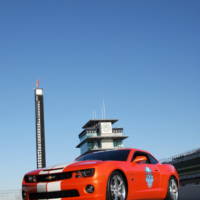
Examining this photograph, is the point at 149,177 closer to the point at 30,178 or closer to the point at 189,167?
the point at 30,178

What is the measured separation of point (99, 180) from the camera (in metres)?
7.20

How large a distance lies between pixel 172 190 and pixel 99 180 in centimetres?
339

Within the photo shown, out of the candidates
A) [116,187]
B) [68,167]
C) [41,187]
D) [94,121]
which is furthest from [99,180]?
[94,121]

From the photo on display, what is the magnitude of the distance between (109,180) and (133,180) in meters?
0.95

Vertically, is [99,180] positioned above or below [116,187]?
above

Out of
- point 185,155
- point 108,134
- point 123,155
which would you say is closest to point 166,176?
point 123,155

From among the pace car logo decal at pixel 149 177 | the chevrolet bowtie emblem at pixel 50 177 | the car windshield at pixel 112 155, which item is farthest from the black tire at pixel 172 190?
the chevrolet bowtie emblem at pixel 50 177

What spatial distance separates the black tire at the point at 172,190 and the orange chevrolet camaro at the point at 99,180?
2.03ft

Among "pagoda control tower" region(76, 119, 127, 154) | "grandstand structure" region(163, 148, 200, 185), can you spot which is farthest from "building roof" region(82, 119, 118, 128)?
Answer: "grandstand structure" region(163, 148, 200, 185)

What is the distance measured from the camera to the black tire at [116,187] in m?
7.35

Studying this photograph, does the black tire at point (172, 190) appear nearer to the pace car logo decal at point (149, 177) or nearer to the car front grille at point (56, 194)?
the pace car logo decal at point (149, 177)

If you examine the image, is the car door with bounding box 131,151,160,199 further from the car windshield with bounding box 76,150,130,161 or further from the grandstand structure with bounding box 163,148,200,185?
the grandstand structure with bounding box 163,148,200,185

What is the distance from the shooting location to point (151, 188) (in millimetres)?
8844

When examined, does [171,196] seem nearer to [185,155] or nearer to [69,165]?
[69,165]
